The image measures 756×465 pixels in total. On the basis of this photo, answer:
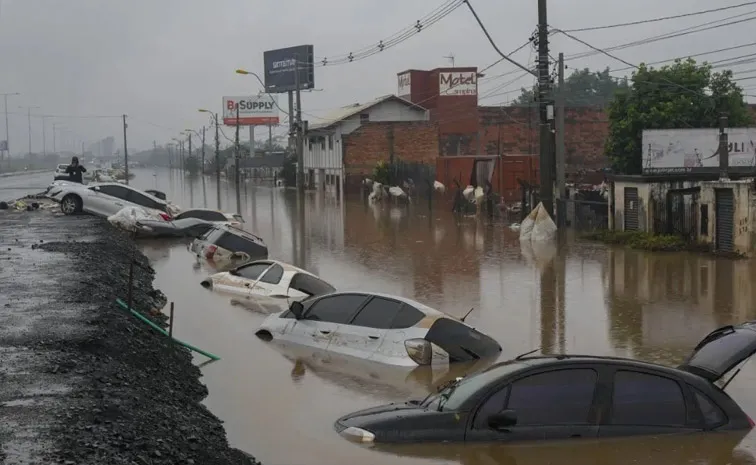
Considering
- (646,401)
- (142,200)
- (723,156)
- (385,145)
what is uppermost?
(385,145)

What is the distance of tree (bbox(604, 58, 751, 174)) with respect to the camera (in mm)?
45688

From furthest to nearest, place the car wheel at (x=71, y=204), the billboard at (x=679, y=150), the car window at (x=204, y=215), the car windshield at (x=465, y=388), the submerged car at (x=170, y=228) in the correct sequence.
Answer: the car wheel at (x=71, y=204) < the car window at (x=204, y=215) < the submerged car at (x=170, y=228) < the billboard at (x=679, y=150) < the car windshield at (x=465, y=388)

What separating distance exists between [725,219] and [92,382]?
2073 centimetres

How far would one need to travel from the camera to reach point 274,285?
66.6ft

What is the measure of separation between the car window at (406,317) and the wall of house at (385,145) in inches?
2333

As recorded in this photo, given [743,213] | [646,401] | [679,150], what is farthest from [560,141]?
[646,401]

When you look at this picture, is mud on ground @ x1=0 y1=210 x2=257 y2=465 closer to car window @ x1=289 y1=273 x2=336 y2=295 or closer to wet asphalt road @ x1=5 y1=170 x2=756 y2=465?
wet asphalt road @ x1=5 y1=170 x2=756 y2=465

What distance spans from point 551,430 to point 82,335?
7.01 m

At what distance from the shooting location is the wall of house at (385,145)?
2891 inches

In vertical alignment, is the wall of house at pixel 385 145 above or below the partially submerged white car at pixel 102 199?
above

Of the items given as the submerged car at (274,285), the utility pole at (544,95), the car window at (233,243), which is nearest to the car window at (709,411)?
the submerged car at (274,285)

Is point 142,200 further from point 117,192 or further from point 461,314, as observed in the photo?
point 461,314

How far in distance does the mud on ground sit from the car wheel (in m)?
18.0

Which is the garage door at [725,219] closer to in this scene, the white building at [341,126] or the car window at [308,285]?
the car window at [308,285]
